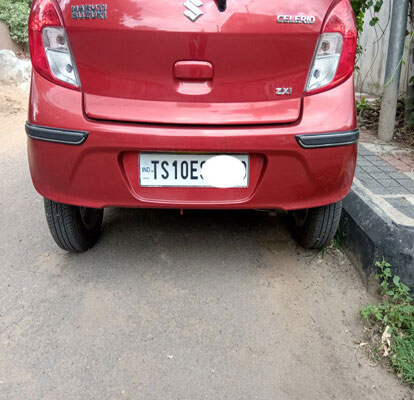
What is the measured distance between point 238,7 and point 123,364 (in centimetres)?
143

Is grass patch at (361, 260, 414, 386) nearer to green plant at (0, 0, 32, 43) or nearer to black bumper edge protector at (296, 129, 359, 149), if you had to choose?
black bumper edge protector at (296, 129, 359, 149)

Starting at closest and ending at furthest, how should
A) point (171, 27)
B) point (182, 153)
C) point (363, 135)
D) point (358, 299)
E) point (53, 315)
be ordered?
point (171, 27) < point (182, 153) < point (53, 315) < point (358, 299) < point (363, 135)

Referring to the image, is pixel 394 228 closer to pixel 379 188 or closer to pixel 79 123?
pixel 379 188

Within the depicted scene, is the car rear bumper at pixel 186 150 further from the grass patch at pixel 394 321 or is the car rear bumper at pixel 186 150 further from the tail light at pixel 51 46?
the grass patch at pixel 394 321

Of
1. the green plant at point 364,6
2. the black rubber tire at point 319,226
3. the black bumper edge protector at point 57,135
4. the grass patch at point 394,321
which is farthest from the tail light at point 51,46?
the green plant at point 364,6

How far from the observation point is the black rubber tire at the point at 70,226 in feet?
6.93

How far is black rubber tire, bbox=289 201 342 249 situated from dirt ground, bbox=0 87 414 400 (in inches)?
4.8

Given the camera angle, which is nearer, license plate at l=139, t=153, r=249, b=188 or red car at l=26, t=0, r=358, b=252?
red car at l=26, t=0, r=358, b=252

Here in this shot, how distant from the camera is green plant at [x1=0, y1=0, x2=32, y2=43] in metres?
8.88

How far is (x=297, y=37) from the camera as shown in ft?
5.57

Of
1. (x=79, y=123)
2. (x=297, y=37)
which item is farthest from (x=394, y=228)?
(x=79, y=123)

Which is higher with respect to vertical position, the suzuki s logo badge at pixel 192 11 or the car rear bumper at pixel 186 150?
the suzuki s logo badge at pixel 192 11

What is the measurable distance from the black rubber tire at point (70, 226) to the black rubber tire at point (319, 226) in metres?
1.18

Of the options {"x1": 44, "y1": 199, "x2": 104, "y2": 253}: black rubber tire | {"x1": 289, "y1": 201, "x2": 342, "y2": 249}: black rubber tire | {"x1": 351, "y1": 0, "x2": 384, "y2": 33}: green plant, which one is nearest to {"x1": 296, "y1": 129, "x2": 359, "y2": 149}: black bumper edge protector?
{"x1": 289, "y1": 201, "x2": 342, "y2": 249}: black rubber tire
